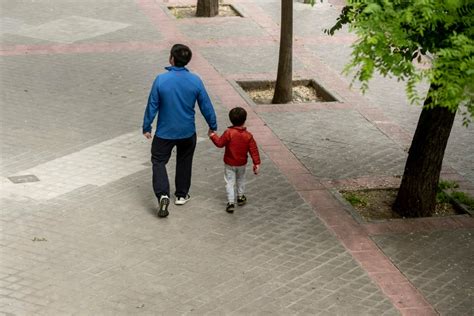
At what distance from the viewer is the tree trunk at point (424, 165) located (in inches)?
393

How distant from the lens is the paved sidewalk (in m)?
8.35

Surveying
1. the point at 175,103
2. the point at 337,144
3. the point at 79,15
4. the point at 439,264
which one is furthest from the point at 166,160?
the point at 79,15

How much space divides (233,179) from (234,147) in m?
0.39

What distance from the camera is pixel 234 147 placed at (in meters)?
9.96

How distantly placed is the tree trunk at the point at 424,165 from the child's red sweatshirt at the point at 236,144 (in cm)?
179

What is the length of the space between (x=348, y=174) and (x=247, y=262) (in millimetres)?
2927

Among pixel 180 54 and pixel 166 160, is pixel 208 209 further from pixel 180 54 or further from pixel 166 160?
pixel 180 54

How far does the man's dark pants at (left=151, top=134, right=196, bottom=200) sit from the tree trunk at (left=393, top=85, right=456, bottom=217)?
2.49m

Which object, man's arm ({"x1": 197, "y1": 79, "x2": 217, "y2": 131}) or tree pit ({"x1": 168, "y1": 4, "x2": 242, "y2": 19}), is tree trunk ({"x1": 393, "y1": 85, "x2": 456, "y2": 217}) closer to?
man's arm ({"x1": 197, "y1": 79, "x2": 217, "y2": 131})

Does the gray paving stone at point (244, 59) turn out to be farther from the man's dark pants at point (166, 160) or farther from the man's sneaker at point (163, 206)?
the man's sneaker at point (163, 206)

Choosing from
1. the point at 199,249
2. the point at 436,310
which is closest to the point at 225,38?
the point at 199,249

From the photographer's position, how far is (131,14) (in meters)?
19.7

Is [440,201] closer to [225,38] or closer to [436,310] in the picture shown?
[436,310]

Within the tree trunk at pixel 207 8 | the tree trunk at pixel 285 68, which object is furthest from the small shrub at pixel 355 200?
the tree trunk at pixel 207 8
